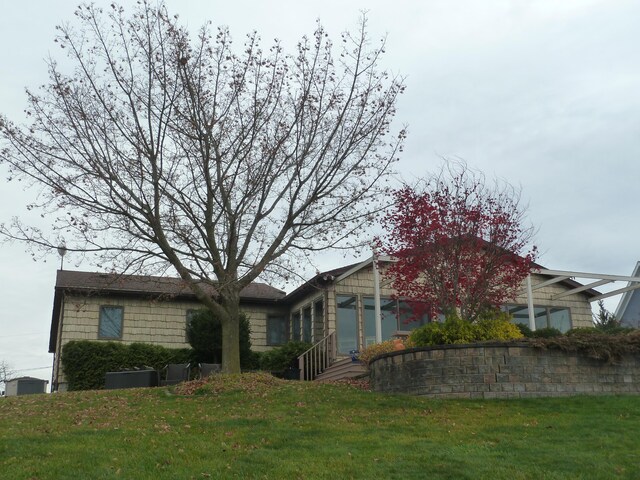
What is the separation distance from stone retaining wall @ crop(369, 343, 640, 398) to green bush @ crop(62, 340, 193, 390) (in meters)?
9.91

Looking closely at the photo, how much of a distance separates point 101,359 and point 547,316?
1423 cm

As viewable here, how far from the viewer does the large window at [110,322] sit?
2133 cm

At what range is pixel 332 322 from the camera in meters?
19.7

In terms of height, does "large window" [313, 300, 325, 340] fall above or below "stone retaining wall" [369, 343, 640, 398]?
above

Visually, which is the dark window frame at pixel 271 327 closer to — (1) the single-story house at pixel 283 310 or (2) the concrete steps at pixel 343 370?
(1) the single-story house at pixel 283 310

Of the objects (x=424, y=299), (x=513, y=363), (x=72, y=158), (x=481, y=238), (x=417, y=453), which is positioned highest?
(x=72, y=158)

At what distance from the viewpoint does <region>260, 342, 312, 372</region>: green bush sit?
2014 centimetres

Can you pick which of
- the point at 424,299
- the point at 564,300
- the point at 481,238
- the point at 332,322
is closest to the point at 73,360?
the point at 332,322

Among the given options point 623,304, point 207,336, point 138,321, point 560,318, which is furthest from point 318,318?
point 623,304

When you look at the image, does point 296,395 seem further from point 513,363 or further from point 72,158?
point 72,158

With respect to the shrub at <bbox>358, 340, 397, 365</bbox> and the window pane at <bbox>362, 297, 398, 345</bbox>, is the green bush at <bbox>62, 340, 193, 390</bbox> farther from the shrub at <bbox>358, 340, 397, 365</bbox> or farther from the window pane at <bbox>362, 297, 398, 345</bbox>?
the shrub at <bbox>358, 340, 397, 365</bbox>

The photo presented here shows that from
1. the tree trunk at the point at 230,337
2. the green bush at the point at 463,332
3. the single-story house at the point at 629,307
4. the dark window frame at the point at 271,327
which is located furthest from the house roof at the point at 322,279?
the single-story house at the point at 629,307

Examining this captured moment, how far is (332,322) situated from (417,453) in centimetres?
1157

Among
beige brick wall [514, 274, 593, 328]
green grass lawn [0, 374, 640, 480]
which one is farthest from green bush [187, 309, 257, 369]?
beige brick wall [514, 274, 593, 328]
